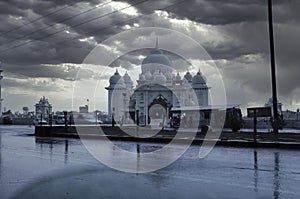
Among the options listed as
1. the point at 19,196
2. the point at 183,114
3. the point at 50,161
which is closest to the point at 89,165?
the point at 50,161

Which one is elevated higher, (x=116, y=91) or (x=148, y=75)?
(x=148, y=75)

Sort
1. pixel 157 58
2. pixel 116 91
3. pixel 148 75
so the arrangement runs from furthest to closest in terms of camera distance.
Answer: pixel 116 91, pixel 157 58, pixel 148 75

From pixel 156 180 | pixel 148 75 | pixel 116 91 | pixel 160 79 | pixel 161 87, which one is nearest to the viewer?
pixel 156 180

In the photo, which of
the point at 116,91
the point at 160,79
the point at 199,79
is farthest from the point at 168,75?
the point at 116,91

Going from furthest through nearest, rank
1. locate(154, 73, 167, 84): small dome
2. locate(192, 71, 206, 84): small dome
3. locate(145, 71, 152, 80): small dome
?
locate(145, 71, 152, 80): small dome, locate(192, 71, 206, 84): small dome, locate(154, 73, 167, 84): small dome

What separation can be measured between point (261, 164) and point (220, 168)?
5.37 ft

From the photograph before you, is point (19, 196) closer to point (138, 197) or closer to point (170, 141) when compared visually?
point (138, 197)

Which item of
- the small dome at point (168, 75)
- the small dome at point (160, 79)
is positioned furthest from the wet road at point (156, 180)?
the small dome at point (168, 75)

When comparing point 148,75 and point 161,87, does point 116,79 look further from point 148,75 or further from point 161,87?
point 161,87

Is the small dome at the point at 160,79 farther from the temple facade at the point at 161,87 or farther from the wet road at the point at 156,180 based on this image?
the wet road at the point at 156,180

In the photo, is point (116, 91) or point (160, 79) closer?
point (160, 79)

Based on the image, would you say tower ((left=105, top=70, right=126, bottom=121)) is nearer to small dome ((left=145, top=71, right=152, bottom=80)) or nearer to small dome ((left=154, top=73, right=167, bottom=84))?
small dome ((left=145, top=71, right=152, bottom=80))

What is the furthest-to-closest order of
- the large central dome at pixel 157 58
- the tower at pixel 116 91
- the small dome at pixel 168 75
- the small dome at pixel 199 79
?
the tower at pixel 116 91
the small dome at pixel 168 75
the large central dome at pixel 157 58
the small dome at pixel 199 79

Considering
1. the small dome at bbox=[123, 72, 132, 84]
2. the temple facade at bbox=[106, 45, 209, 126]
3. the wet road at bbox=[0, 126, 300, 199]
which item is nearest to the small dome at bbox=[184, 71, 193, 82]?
the temple facade at bbox=[106, 45, 209, 126]
